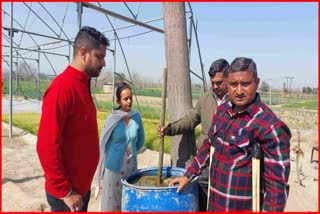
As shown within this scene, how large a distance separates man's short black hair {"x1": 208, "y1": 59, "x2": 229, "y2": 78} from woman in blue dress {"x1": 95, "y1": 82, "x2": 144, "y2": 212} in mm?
1012

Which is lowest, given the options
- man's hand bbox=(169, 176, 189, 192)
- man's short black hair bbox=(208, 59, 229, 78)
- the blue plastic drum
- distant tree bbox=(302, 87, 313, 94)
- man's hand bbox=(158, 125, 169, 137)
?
the blue plastic drum

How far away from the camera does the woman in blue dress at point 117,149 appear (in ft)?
9.32

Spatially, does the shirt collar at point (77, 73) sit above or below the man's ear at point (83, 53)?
below

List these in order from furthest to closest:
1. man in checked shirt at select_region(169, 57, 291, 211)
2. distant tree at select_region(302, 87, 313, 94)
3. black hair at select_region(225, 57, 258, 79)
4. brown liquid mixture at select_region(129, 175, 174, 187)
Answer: distant tree at select_region(302, 87, 313, 94), brown liquid mixture at select_region(129, 175, 174, 187), black hair at select_region(225, 57, 258, 79), man in checked shirt at select_region(169, 57, 291, 211)

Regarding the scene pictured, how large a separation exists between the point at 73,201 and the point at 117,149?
1.18 meters

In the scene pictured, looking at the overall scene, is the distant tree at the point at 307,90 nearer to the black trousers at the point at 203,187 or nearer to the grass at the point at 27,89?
the grass at the point at 27,89

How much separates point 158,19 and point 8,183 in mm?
5480

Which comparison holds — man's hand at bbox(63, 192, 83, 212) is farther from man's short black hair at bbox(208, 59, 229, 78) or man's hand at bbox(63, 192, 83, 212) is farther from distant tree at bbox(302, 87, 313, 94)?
distant tree at bbox(302, 87, 313, 94)

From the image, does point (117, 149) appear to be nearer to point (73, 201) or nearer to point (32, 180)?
point (73, 201)

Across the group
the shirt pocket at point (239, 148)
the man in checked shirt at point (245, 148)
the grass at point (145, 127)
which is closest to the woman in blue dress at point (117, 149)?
the man in checked shirt at point (245, 148)

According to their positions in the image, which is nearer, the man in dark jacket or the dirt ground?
the man in dark jacket

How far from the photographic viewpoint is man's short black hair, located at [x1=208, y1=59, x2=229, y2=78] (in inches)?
87.0

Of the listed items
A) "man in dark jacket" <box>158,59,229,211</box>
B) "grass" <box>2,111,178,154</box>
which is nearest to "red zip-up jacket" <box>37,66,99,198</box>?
"man in dark jacket" <box>158,59,229,211</box>

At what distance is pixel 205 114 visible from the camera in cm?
237
